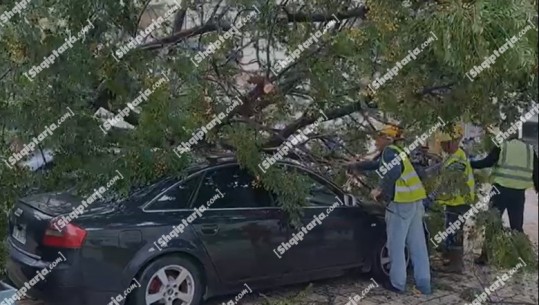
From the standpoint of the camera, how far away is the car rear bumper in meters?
5.12

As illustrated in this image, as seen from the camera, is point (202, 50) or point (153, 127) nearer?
point (153, 127)

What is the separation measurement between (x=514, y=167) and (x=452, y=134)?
1.22 metres

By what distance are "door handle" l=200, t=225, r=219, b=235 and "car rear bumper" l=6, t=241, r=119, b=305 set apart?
100cm

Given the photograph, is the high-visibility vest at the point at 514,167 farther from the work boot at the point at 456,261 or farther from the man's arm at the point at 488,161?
the work boot at the point at 456,261

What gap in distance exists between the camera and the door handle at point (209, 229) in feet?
18.6

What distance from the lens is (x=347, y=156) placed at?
7.45 metres

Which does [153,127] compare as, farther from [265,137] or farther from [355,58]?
[355,58]

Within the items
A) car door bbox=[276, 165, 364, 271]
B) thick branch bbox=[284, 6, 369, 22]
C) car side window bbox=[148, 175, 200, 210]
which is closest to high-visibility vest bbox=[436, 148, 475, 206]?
car door bbox=[276, 165, 364, 271]

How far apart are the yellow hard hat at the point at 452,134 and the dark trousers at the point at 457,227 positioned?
907 millimetres

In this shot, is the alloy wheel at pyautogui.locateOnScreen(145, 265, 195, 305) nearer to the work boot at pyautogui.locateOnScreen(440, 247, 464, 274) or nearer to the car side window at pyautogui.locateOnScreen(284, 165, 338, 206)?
the car side window at pyautogui.locateOnScreen(284, 165, 338, 206)

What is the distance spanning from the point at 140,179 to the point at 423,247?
303 centimetres

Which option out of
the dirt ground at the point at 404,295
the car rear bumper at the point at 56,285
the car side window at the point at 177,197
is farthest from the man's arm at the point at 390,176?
the car rear bumper at the point at 56,285

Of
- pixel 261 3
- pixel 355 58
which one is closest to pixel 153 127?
pixel 261 3

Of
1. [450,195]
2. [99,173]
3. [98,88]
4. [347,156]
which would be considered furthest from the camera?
[347,156]
